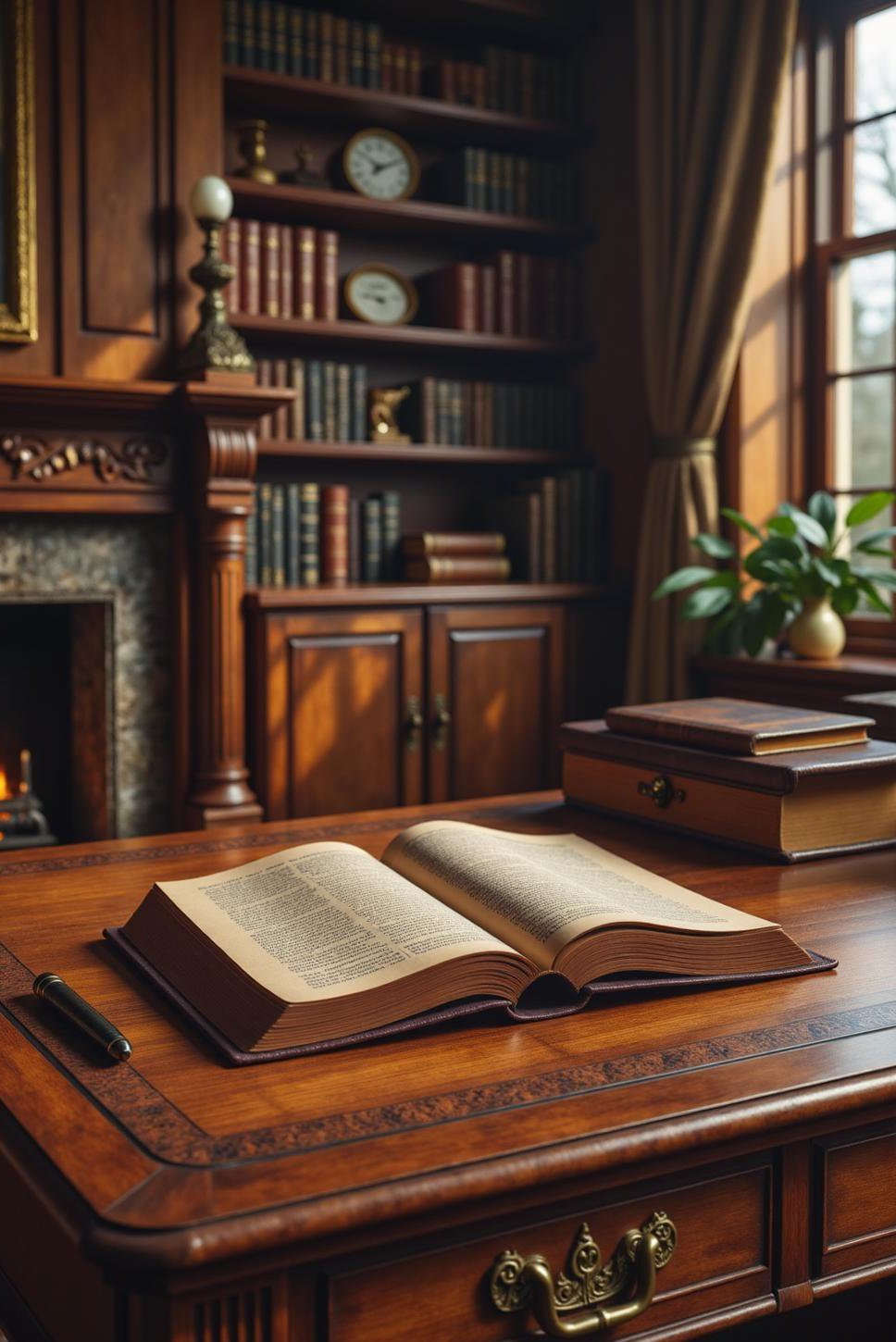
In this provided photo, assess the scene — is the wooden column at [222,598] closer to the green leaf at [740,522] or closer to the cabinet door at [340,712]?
the cabinet door at [340,712]

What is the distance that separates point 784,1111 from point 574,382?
3874mm

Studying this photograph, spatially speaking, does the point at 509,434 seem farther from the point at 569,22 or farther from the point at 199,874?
the point at 199,874

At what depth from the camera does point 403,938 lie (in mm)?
996

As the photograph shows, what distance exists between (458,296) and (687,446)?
89 centimetres

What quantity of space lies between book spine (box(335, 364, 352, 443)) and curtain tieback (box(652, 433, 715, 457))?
3.09 ft

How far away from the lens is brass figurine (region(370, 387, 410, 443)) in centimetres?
404

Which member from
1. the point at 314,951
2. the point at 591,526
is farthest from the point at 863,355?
the point at 314,951

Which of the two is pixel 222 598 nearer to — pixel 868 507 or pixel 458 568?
pixel 458 568

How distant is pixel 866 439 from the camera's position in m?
3.82

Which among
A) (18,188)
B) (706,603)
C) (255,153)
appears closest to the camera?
(18,188)

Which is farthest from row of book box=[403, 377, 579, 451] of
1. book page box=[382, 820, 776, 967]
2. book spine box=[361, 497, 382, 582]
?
book page box=[382, 820, 776, 967]

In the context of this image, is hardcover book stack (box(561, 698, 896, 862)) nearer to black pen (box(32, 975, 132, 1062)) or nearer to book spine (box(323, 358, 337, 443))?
black pen (box(32, 975, 132, 1062))

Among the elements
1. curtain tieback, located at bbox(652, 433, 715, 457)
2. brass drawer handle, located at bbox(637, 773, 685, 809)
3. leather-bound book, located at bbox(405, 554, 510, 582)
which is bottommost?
brass drawer handle, located at bbox(637, 773, 685, 809)

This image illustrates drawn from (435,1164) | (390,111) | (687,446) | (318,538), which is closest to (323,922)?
(435,1164)
